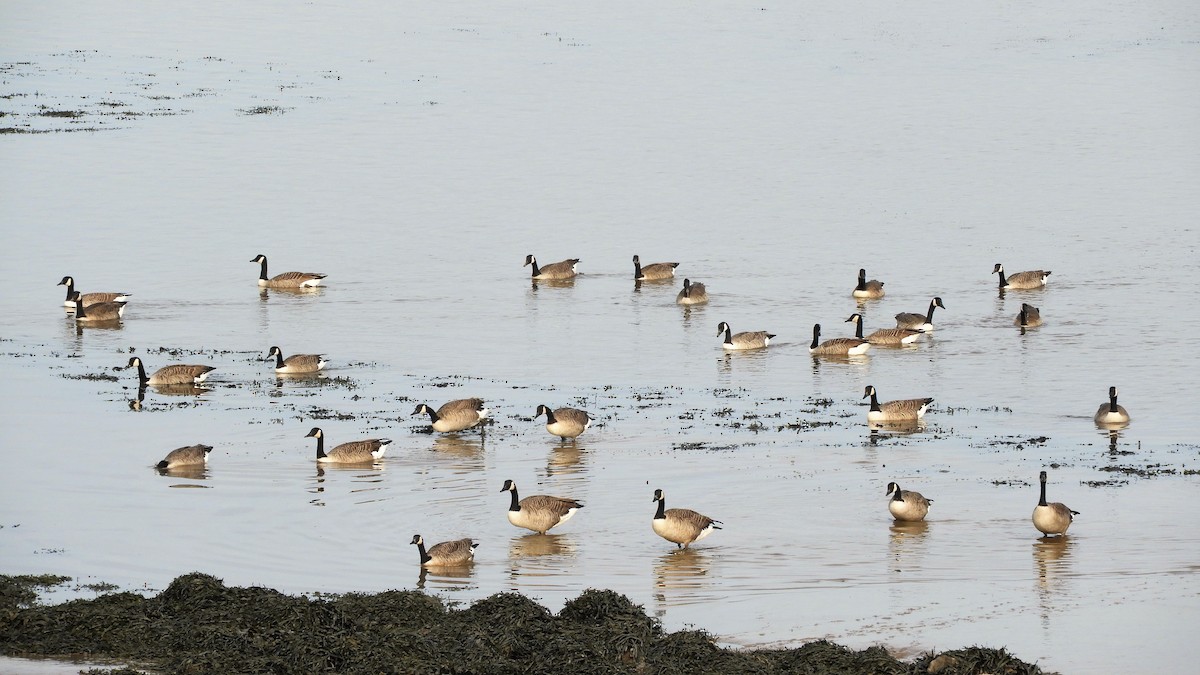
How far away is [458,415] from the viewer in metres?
21.9

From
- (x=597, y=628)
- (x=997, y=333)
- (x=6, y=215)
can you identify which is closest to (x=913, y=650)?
(x=597, y=628)

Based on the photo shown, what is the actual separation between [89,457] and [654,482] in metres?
7.45

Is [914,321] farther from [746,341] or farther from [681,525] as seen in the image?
[681,525]

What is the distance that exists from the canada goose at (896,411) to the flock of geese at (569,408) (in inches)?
0.5

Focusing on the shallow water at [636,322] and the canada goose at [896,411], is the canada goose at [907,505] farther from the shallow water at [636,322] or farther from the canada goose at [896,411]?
the canada goose at [896,411]

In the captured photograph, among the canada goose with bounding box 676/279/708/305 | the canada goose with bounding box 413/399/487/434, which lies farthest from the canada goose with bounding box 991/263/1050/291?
the canada goose with bounding box 413/399/487/434

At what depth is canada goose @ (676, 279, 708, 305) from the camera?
3306 cm

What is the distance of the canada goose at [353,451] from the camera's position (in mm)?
20391

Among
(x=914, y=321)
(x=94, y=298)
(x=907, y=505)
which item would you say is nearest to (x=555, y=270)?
(x=914, y=321)

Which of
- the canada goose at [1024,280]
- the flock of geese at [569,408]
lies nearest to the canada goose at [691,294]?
the flock of geese at [569,408]

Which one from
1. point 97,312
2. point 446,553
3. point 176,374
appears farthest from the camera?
point 97,312

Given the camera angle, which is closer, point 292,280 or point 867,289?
point 867,289

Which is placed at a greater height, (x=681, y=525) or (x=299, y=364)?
(x=299, y=364)

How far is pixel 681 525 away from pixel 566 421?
4.84m
